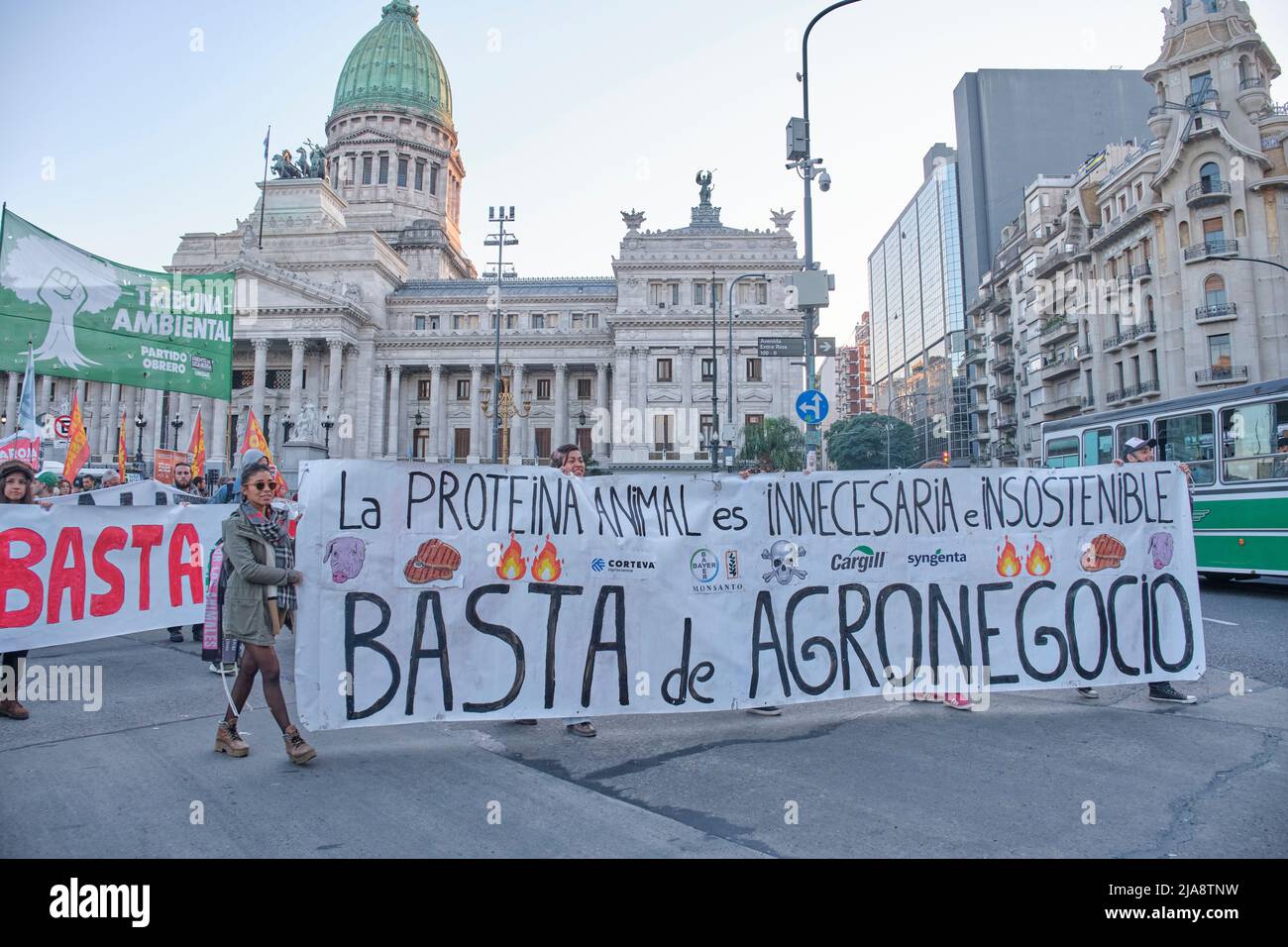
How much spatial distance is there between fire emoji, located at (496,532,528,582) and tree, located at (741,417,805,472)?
43.3 metres

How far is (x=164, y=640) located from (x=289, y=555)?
5.68 metres

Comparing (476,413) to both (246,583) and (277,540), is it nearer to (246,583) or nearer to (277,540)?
(277,540)

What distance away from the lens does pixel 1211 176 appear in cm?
3691

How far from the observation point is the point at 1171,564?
6.10 meters

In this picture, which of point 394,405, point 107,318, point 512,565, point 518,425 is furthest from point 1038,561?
point 394,405

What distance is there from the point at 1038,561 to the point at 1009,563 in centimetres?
26

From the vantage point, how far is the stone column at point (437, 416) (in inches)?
2377

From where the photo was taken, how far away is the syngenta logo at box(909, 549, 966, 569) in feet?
19.0

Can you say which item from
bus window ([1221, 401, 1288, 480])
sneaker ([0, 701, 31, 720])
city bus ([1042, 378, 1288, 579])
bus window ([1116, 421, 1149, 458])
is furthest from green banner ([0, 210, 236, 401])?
bus window ([1116, 421, 1149, 458])

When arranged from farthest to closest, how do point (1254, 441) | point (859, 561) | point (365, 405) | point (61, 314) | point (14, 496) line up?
point (365, 405) → point (1254, 441) → point (61, 314) → point (14, 496) → point (859, 561)

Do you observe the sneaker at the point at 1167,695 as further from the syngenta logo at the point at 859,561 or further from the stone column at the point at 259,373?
the stone column at the point at 259,373

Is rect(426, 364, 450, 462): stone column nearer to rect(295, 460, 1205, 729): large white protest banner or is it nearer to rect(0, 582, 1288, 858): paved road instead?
rect(0, 582, 1288, 858): paved road
